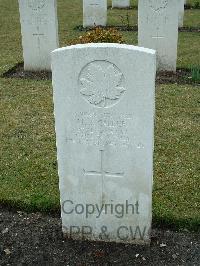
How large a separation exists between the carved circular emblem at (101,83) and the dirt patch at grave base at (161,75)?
17.7ft

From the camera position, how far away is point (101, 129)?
12.0 feet

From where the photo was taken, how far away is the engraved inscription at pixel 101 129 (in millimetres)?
3582

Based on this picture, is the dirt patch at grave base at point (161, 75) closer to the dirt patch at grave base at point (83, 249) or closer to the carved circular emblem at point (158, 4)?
the carved circular emblem at point (158, 4)

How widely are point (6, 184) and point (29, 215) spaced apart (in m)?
0.70

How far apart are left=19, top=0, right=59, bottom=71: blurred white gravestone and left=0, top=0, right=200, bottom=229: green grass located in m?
0.67

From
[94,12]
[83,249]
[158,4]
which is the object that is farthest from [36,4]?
[83,249]

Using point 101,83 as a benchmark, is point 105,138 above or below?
below

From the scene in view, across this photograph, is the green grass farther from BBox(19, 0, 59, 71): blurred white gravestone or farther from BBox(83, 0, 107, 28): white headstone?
BBox(83, 0, 107, 28): white headstone

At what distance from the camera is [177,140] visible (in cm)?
614

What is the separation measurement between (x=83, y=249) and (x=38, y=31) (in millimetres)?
6387

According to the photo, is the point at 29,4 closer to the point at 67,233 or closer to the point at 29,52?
the point at 29,52

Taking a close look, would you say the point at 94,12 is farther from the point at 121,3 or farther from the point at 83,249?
the point at 83,249

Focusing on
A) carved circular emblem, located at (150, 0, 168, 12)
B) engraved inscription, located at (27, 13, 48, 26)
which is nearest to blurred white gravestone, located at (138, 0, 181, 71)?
carved circular emblem, located at (150, 0, 168, 12)

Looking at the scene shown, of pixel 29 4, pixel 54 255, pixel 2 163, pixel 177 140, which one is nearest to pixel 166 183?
pixel 177 140
